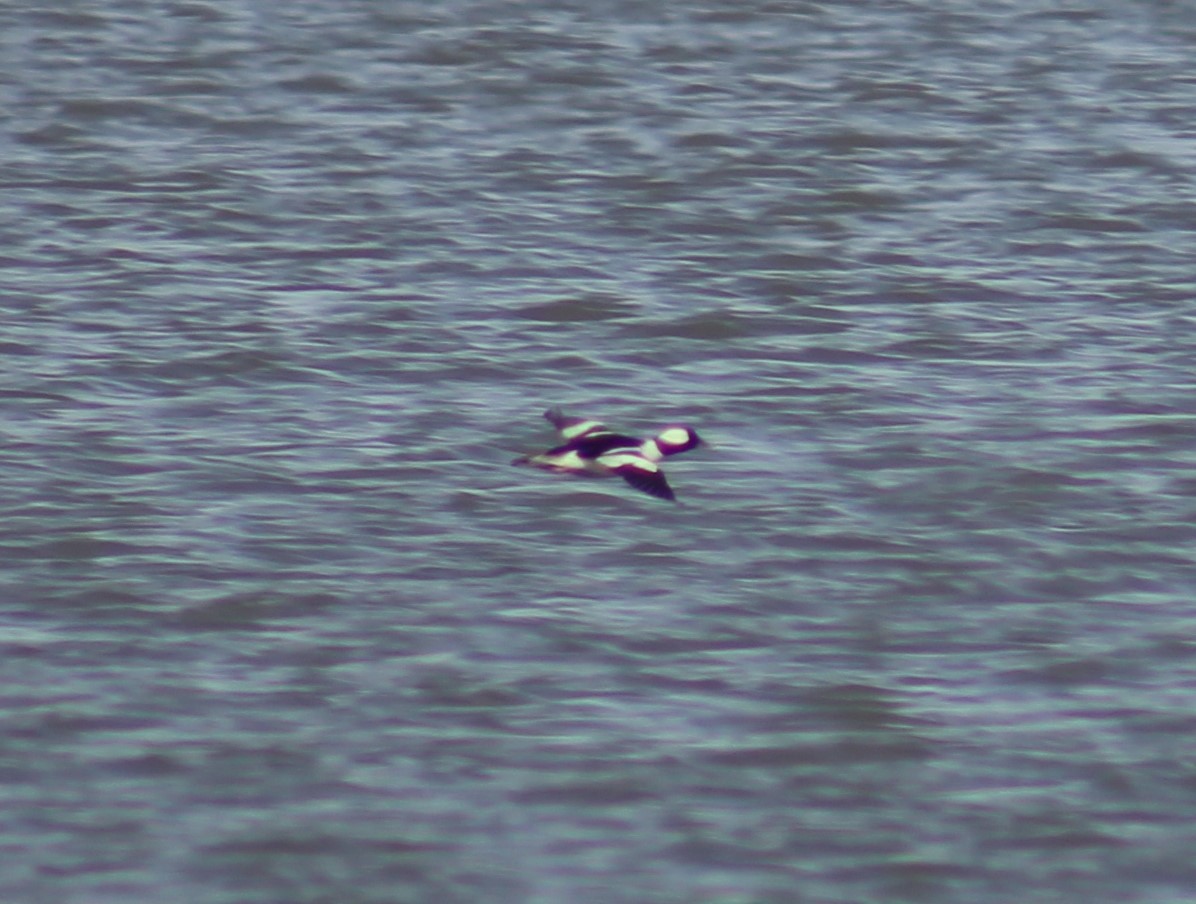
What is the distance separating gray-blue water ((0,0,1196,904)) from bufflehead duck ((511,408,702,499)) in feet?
0.47

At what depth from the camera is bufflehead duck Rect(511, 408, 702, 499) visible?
8930 millimetres

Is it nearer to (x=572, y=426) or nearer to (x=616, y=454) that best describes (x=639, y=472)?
(x=616, y=454)

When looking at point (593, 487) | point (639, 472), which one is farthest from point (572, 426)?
point (639, 472)

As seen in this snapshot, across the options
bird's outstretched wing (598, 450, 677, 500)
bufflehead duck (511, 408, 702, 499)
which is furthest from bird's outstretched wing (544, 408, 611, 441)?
bird's outstretched wing (598, 450, 677, 500)

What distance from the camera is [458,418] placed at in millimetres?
10031

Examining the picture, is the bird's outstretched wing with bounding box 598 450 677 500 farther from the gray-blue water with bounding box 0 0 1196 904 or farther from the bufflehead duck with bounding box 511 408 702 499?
the gray-blue water with bounding box 0 0 1196 904

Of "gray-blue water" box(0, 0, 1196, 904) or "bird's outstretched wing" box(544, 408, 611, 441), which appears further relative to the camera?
"bird's outstretched wing" box(544, 408, 611, 441)

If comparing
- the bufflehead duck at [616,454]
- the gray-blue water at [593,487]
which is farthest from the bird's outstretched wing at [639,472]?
the gray-blue water at [593,487]

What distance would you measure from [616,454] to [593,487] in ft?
0.68

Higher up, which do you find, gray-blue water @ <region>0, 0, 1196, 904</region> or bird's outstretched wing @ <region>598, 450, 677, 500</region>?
bird's outstretched wing @ <region>598, 450, 677, 500</region>

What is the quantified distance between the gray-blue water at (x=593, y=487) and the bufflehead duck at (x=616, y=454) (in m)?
0.14

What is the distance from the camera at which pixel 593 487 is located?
30.2 ft

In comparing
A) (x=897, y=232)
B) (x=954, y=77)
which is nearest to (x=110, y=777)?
(x=897, y=232)

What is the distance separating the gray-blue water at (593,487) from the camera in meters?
6.78
